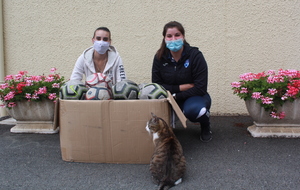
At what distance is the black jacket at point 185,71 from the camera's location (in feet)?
10.9

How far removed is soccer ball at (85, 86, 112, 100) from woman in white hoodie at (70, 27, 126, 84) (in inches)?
27.6

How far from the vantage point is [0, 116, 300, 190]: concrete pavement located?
2.34m

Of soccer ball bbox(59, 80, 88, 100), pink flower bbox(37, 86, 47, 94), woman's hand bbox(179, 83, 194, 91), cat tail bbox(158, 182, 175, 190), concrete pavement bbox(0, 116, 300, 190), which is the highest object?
soccer ball bbox(59, 80, 88, 100)

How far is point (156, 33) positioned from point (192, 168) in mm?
3114

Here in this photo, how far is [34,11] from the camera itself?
5137mm

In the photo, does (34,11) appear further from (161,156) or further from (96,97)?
(161,156)

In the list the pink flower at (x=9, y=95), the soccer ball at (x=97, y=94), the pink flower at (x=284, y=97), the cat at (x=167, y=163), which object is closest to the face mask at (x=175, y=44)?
the soccer ball at (x=97, y=94)

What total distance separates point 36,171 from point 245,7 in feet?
14.9

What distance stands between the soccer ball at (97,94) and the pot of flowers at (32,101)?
1.23 metres

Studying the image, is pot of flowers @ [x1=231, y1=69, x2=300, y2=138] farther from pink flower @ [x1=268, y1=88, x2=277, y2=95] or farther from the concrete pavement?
the concrete pavement

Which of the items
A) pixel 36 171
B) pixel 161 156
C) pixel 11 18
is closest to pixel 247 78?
pixel 161 156

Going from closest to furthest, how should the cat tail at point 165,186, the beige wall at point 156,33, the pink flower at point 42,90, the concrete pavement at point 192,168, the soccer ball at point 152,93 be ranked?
the cat tail at point 165,186 < the concrete pavement at point 192,168 < the soccer ball at point 152,93 < the pink flower at point 42,90 < the beige wall at point 156,33

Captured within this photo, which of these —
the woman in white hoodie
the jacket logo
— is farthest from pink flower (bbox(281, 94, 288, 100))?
the woman in white hoodie

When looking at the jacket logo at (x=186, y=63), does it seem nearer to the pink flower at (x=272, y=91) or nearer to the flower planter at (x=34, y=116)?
the pink flower at (x=272, y=91)
